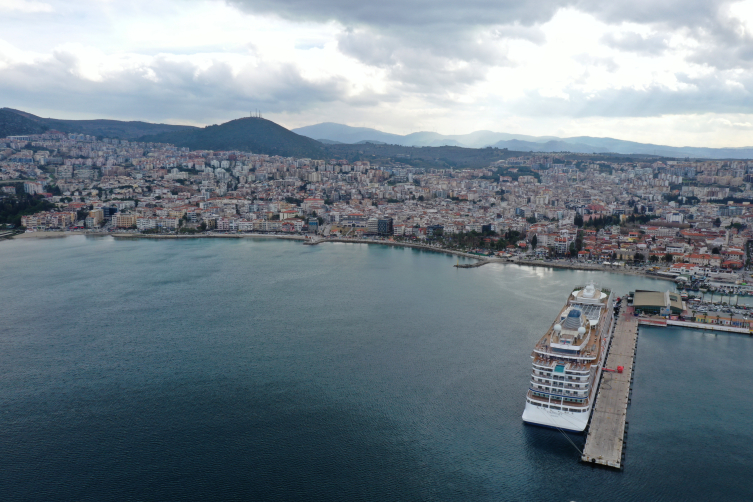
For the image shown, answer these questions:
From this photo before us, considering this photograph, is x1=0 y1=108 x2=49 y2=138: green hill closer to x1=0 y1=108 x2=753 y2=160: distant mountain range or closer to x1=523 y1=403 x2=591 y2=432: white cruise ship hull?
x1=0 y1=108 x2=753 y2=160: distant mountain range

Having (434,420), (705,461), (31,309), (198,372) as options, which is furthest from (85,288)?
(705,461)

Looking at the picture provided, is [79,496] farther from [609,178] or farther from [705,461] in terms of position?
[609,178]

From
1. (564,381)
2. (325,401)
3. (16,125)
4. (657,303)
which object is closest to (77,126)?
(16,125)

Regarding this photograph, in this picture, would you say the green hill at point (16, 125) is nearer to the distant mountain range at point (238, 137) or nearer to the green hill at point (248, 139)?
the distant mountain range at point (238, 137)

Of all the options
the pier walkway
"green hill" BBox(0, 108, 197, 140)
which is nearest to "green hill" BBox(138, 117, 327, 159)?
"green hill" BBox(0, 108, 197, 140)

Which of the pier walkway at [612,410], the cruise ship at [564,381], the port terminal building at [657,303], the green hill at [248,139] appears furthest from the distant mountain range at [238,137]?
the cruise ship at [564,381]

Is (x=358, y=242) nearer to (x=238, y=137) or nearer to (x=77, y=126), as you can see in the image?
(x=238, y=137)
